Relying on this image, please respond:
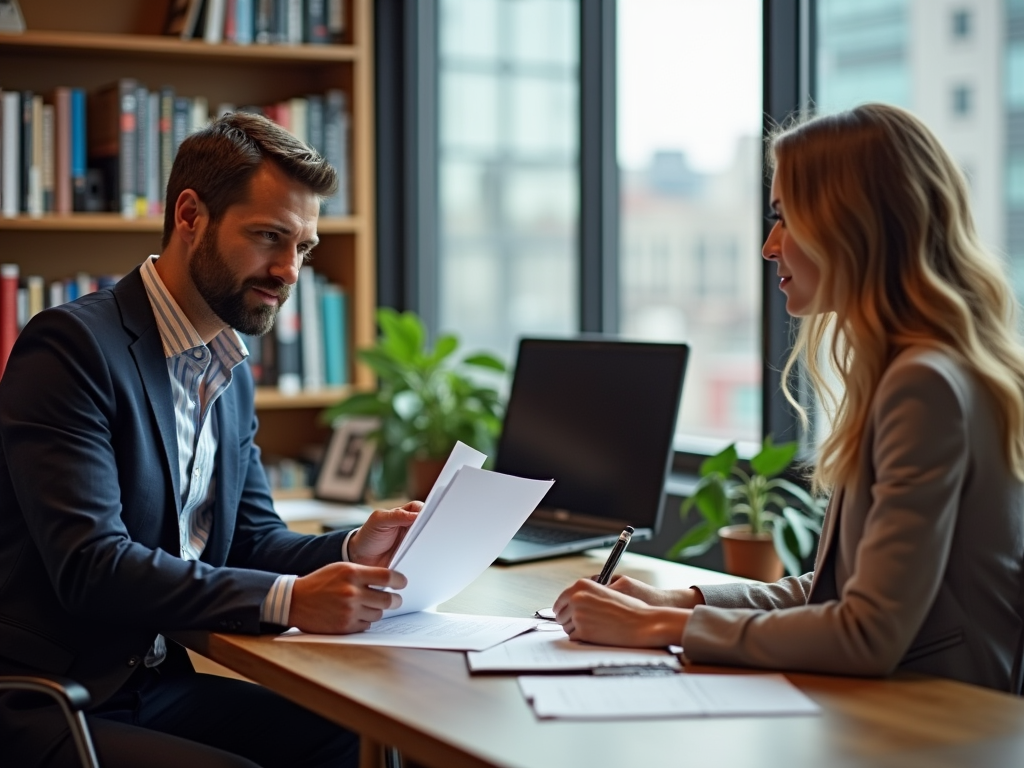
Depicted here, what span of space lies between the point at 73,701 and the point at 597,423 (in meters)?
1.12

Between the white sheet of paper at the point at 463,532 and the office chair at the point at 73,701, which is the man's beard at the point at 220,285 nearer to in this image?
the white sheet of paper at the point at 463,532

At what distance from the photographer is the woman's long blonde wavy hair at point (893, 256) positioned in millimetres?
1306

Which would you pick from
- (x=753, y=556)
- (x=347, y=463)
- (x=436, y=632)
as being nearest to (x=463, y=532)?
(x=436, y=632)

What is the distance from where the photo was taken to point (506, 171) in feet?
12.5

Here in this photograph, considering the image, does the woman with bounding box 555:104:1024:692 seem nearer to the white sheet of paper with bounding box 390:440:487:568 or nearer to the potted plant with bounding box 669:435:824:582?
the white sheet of paper with bounding box 390:440:487:568

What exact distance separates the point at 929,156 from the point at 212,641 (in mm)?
1016

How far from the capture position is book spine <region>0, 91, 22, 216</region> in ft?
10.3

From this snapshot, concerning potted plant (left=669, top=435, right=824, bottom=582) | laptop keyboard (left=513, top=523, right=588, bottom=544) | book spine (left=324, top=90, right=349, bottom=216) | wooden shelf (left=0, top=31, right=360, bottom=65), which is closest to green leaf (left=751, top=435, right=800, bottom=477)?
potted plant (left=669, top=435, right=824, bottom=582)

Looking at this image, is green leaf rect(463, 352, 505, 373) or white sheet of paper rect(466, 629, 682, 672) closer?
white sheet of paper rect(466, 629, 682, 672)

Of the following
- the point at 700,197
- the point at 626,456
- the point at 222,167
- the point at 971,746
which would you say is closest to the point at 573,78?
the point at 700,197

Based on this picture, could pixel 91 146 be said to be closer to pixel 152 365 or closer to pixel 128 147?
pixel 128 147

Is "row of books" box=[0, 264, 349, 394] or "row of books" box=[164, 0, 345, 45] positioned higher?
"row of books" box=[164, 0, 345, 45]

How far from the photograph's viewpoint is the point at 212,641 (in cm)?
151

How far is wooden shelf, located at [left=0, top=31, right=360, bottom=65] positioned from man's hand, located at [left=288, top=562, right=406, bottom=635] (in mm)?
2201
